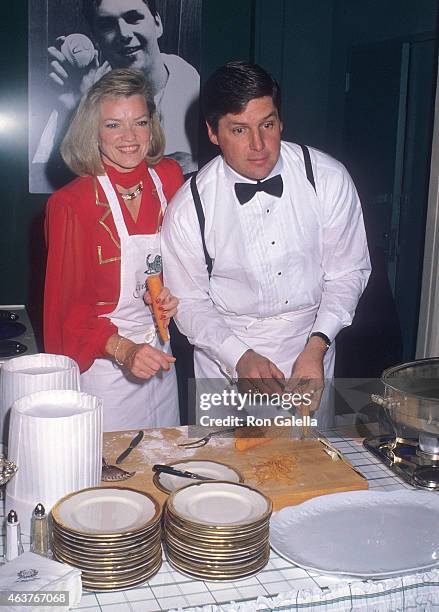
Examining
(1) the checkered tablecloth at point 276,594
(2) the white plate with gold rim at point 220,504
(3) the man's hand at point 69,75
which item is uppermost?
(3) the man's hand at point 69,75

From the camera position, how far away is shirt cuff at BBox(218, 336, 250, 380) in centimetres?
219

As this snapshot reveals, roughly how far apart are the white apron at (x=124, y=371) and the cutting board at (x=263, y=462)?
595mm

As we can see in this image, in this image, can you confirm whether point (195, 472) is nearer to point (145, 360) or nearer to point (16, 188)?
point (145, 360)

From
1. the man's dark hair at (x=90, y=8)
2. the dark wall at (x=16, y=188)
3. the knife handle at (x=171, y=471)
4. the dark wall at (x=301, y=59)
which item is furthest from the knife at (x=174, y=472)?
the dark wall at (x=301, y=59)

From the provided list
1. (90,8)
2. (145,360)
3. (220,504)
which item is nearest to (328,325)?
(145,360)

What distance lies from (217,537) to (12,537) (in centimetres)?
33

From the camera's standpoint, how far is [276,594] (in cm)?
127

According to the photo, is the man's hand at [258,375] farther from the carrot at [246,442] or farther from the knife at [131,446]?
the knife at [131,446]

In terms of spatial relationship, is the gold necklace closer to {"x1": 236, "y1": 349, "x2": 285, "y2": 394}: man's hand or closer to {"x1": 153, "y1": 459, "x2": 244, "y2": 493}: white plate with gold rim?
{"x1": 236, "y1": 349, "x2": 285, "y2": 394}: man's hand

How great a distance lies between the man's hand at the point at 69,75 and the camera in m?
3.78

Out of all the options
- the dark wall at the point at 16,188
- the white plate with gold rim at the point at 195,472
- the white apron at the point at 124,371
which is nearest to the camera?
the white plate with gold rim at the point at 195,472

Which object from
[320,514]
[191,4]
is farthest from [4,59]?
[320,514]

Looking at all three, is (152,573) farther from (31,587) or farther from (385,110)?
(385,110)

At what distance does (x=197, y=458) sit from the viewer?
1.68 meters
